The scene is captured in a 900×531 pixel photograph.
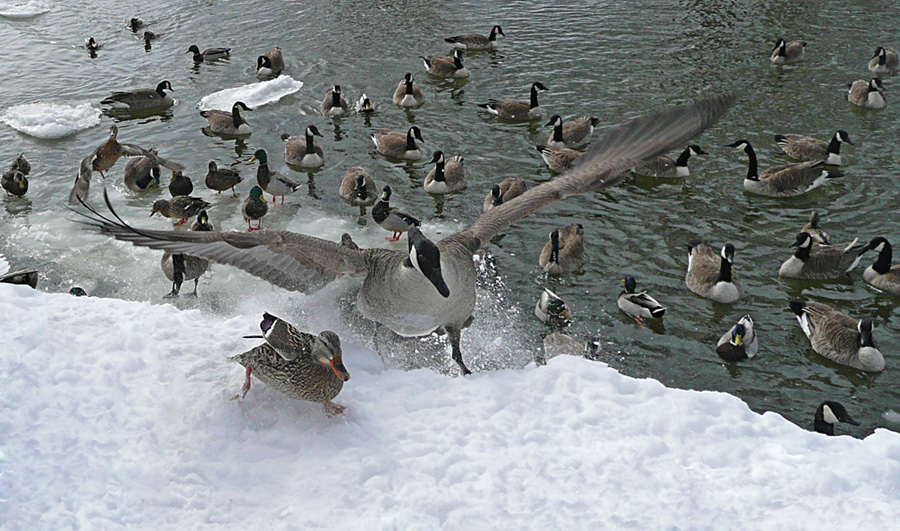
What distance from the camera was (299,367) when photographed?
18.9 ft

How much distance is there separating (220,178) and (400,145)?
343 cm

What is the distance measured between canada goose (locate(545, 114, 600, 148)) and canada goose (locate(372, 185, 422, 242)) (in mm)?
3948

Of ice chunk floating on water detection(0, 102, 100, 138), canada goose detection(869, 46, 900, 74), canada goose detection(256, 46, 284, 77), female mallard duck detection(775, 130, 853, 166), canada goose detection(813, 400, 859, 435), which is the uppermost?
canada goose detection(869, 46, 900, 74)

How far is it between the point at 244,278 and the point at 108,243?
98.9 inches

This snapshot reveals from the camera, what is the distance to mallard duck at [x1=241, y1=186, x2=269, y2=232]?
12.3 metres

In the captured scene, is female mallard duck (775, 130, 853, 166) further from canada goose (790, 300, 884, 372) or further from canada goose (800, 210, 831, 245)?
canada goose (790, 300, 884, 372)

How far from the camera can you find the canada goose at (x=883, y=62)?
16.5 m

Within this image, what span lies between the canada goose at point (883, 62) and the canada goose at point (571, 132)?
680cm

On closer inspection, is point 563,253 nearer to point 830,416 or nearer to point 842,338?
point 842,338

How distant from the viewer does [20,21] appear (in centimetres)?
2344

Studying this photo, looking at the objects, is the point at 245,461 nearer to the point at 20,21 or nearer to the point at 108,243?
the point at 108,243

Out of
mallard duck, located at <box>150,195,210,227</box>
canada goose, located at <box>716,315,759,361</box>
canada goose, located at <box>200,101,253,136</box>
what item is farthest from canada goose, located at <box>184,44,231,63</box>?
canada goose, located at <box>716,315,759,361</box>

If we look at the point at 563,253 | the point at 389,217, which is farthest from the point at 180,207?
the point at 563,253

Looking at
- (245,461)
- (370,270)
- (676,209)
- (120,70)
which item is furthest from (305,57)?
(245,461)
